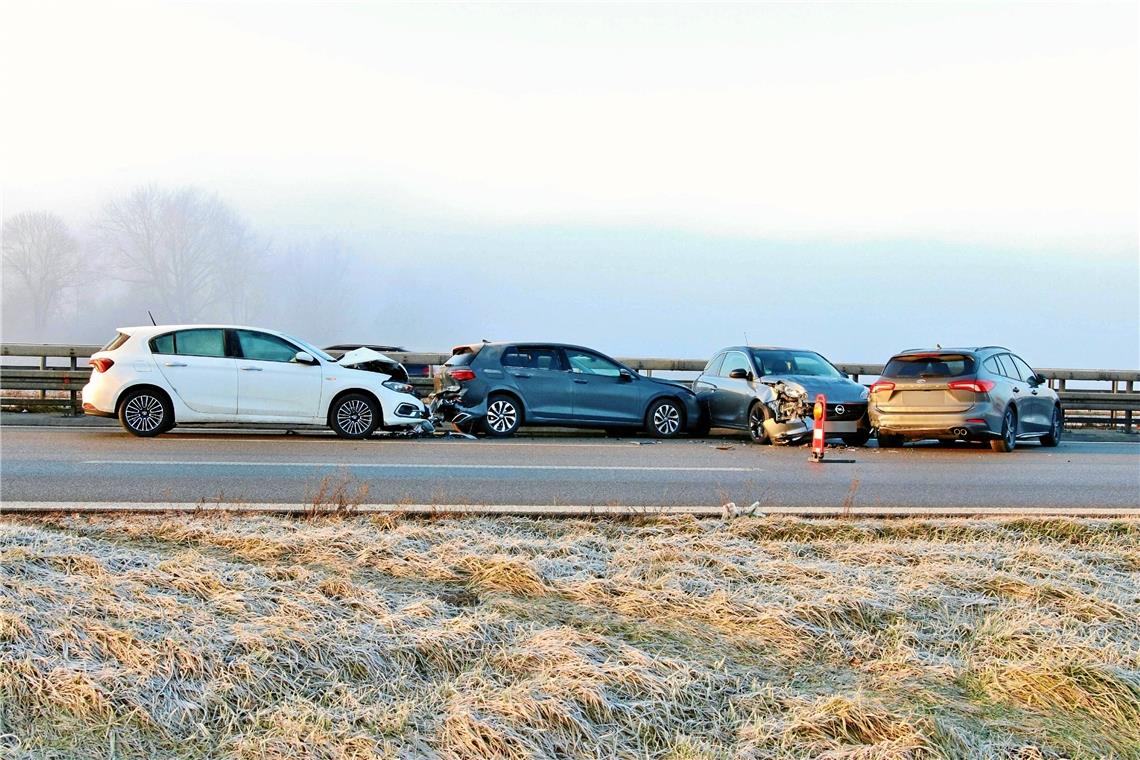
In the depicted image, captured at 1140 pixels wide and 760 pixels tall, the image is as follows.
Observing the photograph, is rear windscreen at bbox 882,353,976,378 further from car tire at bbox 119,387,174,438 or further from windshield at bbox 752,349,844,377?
car tire at bbox 119,387,174,438

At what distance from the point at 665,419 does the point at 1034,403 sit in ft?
18.2

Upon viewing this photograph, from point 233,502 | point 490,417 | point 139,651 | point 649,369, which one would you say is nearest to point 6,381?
point 490,417

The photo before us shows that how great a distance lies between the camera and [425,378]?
2041cm

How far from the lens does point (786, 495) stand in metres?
9.68

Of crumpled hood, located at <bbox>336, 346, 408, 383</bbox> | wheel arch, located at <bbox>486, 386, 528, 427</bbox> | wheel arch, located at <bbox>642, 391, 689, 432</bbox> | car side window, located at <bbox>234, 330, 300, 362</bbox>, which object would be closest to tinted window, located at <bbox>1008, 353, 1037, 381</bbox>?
wheel arch, located at <bbox>642, 391, 689, 432</bbox>

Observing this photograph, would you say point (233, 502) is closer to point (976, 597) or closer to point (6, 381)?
point (976, 597)

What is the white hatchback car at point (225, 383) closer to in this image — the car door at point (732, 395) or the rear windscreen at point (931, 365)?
the car door at point (732, 395)

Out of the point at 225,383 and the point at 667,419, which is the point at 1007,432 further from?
the point at 225,383

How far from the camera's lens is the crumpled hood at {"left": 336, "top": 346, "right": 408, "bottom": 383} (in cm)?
1559

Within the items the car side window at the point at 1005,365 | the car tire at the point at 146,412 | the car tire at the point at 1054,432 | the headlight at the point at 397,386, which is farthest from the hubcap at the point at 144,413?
the car tire at the point at 1054,432

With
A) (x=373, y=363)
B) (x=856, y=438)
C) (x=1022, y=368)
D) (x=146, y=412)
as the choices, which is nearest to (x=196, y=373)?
(x=146, y=412)

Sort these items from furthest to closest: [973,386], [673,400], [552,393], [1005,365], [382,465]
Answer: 1. [673,400]
2. [552,393]
3. [1005,365]
4. [973,386]
5. [382,465]

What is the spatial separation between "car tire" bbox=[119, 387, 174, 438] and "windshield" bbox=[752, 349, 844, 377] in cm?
860

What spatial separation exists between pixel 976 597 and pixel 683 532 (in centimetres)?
199
